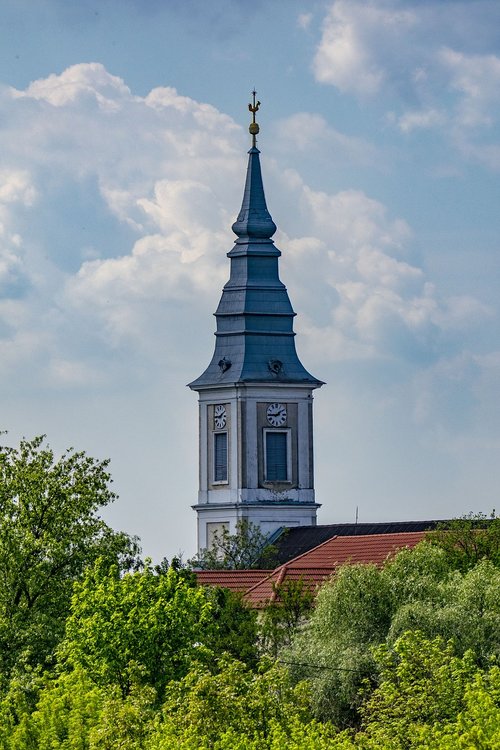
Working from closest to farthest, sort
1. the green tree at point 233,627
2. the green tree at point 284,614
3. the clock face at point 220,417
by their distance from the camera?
1. the green tree at point 233,627
2. the green tree at point 284,614
3. the clock face at point 220,417

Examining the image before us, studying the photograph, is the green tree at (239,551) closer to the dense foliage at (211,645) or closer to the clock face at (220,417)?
the clock face at (220,417)

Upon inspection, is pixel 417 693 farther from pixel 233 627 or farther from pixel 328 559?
pixel 328 559

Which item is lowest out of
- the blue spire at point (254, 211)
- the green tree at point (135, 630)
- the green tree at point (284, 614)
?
the green tree at point (135, 630)

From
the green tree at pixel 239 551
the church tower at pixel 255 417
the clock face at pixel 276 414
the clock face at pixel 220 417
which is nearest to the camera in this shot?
the green tree at pixel 239 551

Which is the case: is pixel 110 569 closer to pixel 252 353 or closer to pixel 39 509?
pixel 39 509

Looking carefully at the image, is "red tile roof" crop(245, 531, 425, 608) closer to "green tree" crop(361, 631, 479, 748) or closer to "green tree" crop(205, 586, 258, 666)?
"green tree" crop(205, 586, 258, 666)

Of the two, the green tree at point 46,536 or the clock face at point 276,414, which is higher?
the clock face at point 276,414

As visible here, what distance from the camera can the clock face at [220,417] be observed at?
127 meters

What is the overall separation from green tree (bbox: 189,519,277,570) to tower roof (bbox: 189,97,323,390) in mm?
8784

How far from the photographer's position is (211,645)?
6925 centimetres

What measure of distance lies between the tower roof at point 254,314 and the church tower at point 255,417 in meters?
0.05

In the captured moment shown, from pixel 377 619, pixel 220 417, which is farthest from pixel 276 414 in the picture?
pixel 377 619

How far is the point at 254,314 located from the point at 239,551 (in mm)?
15952

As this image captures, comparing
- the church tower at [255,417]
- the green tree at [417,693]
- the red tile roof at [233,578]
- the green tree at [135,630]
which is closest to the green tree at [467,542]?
the red tile roof at [233,578]
